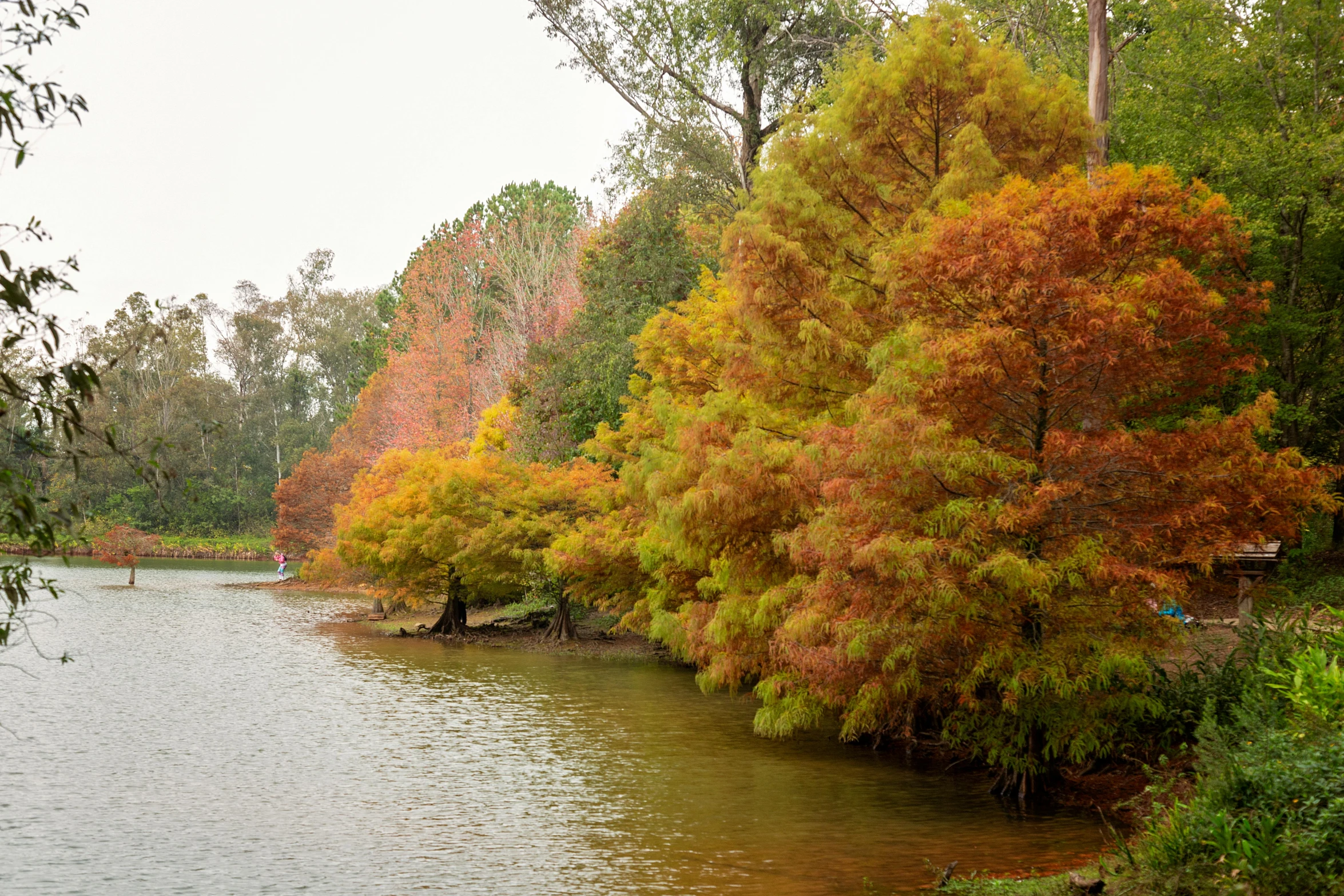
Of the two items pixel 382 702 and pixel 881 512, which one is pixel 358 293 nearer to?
pixel 382 702

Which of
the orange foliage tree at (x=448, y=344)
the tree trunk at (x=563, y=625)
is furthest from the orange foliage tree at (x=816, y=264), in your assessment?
the orange foliage tree at (x=448, y=344)

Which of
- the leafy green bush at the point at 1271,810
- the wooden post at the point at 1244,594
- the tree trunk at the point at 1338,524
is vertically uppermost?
the tree trunk at the point at 1338,524

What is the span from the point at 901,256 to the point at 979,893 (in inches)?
273

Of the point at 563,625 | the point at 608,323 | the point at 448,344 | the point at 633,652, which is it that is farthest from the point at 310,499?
the point at 633,652

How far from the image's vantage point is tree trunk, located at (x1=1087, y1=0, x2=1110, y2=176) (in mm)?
14055

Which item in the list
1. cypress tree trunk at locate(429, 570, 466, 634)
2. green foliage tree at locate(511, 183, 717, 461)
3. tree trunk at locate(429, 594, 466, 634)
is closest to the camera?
green foliage tree at locate(511, 183, 717, 461)

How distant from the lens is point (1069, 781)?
12.4 meters

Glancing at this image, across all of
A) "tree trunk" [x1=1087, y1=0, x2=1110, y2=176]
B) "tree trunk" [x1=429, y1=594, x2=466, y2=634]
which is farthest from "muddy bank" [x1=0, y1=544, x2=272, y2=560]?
"tree trunk" [x1=1087, y1=0, x2=1110, y2=176]

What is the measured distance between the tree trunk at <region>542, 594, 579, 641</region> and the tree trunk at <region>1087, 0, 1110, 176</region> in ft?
58.5

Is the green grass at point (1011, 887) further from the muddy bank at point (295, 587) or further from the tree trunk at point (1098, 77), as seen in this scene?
the muddy bank at point (295, 587)

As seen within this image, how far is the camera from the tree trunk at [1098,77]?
1405cm

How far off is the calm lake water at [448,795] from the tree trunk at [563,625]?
18.9 feet

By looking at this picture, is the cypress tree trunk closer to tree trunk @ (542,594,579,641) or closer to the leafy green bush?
tree trunk @ (542,594,579,641)

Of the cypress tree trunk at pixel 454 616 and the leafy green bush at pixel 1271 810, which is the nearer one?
the leafy green bush at pixel 1271 810
